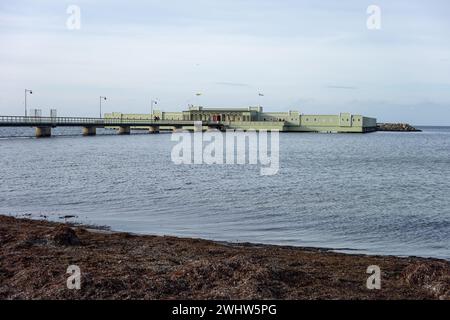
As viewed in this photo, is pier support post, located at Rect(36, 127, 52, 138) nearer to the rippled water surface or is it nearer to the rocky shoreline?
the rippled water surface

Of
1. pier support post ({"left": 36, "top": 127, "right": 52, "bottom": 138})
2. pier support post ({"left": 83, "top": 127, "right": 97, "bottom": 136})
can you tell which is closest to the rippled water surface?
pier support post ({"left": 36, "top": 127, "right": 52, "bottom": 138})

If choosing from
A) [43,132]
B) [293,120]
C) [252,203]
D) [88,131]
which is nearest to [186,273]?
[252,203]

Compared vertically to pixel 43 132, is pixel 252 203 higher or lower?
lower

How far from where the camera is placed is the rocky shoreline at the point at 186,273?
33.7ft

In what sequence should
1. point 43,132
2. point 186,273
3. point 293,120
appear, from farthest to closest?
point 293,120, point 43,132, point 186,273

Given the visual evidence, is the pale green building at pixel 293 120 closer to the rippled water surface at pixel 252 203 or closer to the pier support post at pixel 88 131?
the pier support post at pixel 88 131

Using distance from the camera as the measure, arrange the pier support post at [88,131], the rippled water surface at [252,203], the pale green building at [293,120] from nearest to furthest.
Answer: the rippled water surface at [252,203] < the pier support post at [88,131] < the pale green building at [293,120]

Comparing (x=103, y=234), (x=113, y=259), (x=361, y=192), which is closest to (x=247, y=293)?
(x=113, y=259)

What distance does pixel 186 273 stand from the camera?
1119cm

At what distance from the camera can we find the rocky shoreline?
10.3m

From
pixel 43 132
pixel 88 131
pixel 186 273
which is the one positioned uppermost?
pixel 186 273

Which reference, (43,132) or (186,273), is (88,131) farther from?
(186,273)

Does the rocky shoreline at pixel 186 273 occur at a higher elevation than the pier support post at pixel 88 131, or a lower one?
higher

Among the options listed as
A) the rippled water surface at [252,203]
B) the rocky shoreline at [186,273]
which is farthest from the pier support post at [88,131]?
the rocky shoreline at [186,273]
